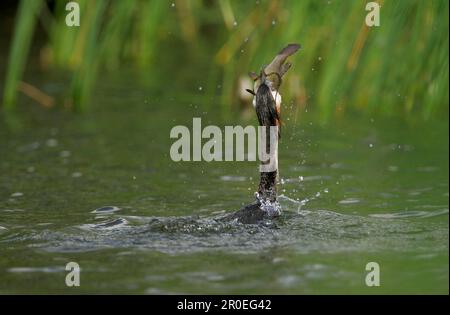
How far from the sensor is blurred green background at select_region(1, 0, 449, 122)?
5.54 metres

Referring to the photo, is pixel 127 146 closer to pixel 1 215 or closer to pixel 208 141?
pixel 208 141

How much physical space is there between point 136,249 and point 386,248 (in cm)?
125

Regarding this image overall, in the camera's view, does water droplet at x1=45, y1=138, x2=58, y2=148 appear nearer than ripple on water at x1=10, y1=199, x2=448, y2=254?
No

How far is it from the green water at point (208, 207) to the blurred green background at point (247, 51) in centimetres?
38

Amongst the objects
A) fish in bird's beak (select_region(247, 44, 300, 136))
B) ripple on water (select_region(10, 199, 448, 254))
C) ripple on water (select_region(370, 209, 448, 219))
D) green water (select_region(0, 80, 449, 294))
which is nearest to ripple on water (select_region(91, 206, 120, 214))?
green water (select_region(0, 80, 449, 294))

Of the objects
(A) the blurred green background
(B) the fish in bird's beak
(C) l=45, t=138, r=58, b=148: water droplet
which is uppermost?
(A) the blurred green background

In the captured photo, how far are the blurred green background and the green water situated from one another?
377mm

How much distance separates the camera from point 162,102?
9.70 meters

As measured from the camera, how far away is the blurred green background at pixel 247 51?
5535 millimetres

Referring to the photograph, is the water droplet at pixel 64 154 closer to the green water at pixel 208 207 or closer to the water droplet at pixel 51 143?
the green water at pixel 208 207

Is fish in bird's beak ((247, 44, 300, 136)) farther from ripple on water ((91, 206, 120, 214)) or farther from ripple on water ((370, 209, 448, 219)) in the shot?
ripple on water ((91, 206, 120, 214))

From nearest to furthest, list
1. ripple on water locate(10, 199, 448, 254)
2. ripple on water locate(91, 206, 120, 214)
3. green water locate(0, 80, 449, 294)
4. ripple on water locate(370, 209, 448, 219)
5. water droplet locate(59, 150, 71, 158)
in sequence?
green water locate(0, 80, 449, 294)
ripple on water locate(10, 199, 448, 254)
ripple on water locate(370, 209, 448, 219)
ripple on water locate(91, 206, 120, 214)
water droplet locate(59, 150, 71, 158)

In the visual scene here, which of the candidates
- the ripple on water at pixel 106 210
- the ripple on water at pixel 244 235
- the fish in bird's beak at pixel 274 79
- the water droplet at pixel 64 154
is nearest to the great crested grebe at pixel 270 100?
the fish in bird's beak at pixel 274 79
